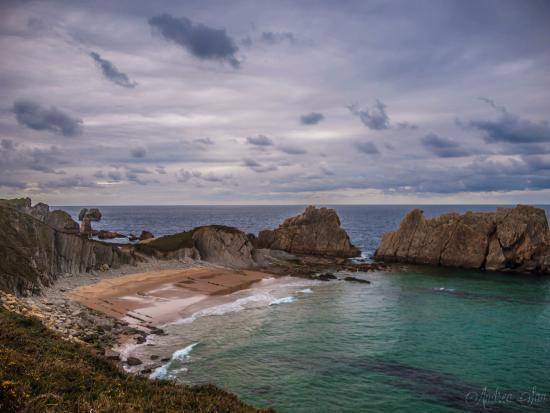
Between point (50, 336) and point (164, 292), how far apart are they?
2813 centimetres

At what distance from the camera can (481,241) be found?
7606cm

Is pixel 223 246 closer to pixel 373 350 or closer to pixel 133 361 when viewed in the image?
pixel 373 350

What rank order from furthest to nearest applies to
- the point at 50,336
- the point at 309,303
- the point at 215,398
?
1. the point at 309,303
2. the point at 50,336
3. the point at 215,398

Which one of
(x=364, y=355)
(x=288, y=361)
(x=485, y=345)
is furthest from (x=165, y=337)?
(x=485, y=345)

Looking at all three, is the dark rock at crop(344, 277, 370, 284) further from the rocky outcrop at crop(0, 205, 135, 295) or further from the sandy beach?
the rocky outcrop at crop(0, 205, 135, 295)

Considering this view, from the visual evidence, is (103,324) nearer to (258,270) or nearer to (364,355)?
(364,355)

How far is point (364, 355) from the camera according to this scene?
31.0 meters

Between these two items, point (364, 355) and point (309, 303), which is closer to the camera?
point (364, 355)

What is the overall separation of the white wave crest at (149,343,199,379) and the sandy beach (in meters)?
8.39

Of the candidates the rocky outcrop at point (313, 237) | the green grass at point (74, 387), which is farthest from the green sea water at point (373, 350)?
the rocky outcrop at point (313, 237)

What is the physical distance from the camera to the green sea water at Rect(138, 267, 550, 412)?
24.4 metres

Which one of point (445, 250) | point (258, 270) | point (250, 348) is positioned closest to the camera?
point (250, 348)

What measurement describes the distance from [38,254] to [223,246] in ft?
107

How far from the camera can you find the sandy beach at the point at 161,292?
42.0m
